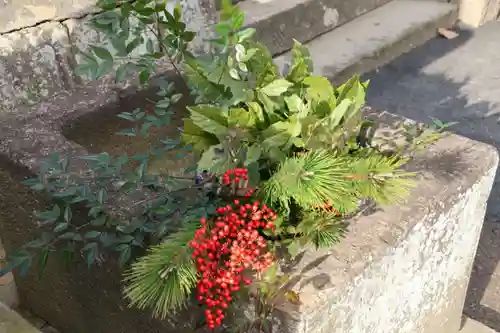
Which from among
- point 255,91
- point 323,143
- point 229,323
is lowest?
point 229,323

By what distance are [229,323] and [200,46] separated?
1.51 m

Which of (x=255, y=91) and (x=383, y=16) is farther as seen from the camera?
(x=383, y=16)

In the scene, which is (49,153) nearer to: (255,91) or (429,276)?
(255,91)

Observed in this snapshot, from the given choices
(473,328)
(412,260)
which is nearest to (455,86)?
(473,328)

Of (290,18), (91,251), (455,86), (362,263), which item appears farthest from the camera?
(455,86)

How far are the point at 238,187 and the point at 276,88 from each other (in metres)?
0.24

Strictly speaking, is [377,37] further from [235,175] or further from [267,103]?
[235,175]

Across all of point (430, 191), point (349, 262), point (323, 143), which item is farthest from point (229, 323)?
point (430, 191)

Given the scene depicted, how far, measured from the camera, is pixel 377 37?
176 inches

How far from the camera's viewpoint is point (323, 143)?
1448 millimetres

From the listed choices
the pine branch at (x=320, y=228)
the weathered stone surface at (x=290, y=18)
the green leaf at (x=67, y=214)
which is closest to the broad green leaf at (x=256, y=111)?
the pine branch at (x=320, y=228)

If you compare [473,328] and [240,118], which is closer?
[240,118]

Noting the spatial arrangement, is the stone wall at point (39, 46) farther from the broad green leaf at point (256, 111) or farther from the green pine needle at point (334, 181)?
the green pine needle at point (334, 181)

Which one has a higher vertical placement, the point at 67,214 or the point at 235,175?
the point at 235,175
